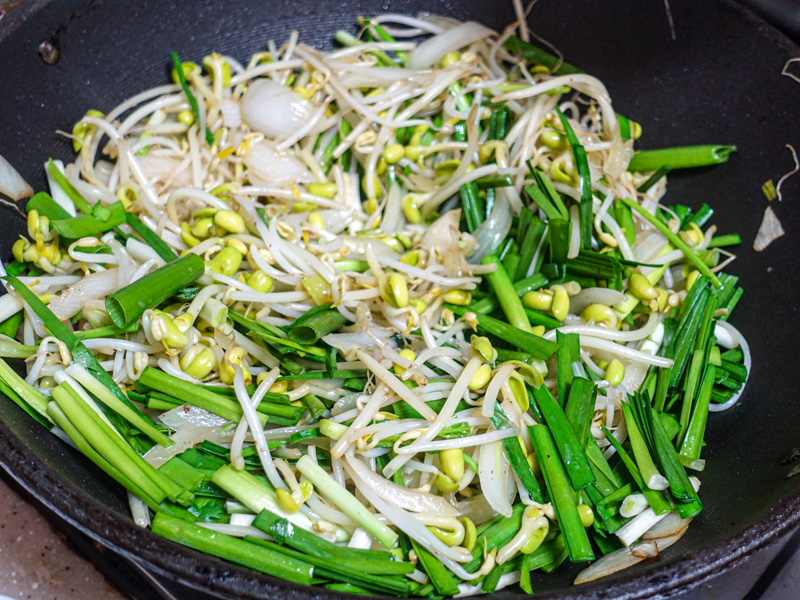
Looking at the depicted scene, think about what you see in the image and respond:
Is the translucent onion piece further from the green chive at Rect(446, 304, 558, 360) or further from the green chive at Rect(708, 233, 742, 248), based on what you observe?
the green chive at Rect(708, 233, 742, 248)

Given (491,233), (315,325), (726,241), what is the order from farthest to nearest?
(726,241)
(491,233)
(315,325)

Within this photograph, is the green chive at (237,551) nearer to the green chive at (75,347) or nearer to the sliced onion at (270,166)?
the green chive at (75,347)

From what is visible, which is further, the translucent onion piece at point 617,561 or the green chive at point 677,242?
the green chive at point 677,242

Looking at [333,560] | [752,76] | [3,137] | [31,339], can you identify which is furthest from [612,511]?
[3,137]

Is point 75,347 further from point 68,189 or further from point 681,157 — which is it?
point 681,157

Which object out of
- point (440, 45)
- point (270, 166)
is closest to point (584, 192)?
point (440, 45)

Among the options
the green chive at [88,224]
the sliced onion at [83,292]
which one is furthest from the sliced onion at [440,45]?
the sliced onion at [83,292]
